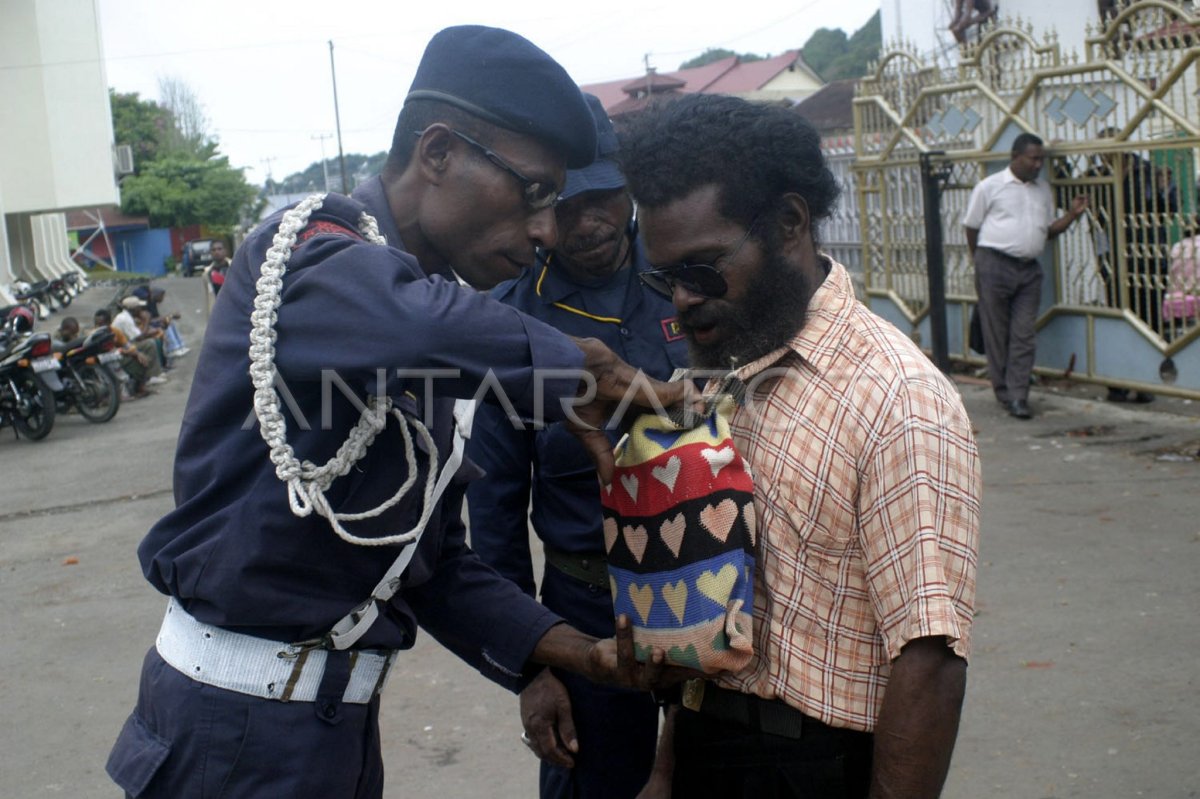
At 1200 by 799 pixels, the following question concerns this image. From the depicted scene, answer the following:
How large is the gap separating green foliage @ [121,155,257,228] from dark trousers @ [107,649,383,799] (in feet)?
195

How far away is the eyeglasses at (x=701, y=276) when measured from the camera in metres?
2.15

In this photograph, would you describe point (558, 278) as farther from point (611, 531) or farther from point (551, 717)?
point (611, 531)

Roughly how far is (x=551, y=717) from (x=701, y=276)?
1189 millimetres

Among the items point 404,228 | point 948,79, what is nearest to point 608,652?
point 404,228

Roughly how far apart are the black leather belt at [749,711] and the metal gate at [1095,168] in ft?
22.5

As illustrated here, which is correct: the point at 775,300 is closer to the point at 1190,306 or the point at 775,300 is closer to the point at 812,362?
the point at 812,362

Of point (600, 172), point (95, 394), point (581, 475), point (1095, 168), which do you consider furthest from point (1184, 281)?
point (95, 394)

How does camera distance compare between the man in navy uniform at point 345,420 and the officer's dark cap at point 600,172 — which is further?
the officer's dark cap at point 600,172

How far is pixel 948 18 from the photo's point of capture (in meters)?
22.1

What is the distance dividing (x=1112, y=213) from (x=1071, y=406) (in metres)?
1.50

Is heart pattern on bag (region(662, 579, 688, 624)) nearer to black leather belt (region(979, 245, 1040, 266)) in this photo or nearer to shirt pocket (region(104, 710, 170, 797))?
shirt pocket (region(104, 710, 170, 797))

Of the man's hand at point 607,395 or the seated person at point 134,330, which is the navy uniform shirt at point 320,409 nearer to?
the man's hand at point 607,395

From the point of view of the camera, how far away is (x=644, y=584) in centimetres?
205

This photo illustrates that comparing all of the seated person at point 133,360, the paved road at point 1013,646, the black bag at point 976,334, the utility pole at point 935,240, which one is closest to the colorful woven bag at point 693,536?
the paved road at point 1013,646
